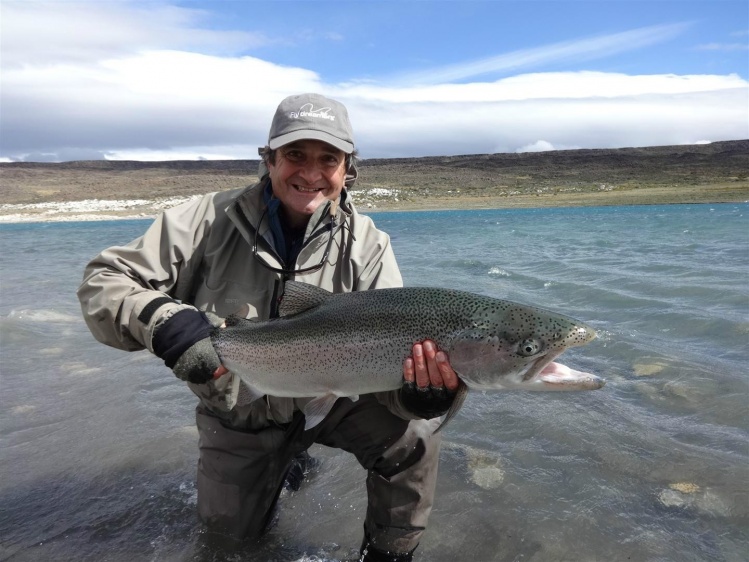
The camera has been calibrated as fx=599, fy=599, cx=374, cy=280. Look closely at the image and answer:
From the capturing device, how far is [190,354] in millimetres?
2912

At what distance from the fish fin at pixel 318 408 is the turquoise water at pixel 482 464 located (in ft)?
3.18

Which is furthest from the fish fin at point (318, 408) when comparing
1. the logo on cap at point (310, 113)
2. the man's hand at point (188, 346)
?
the logo on cap at point (310, 113)

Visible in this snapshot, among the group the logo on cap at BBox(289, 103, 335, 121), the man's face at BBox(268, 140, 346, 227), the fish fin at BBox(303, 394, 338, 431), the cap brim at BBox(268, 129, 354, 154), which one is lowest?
the fish fin at BBox(303, 394, 338, 431)

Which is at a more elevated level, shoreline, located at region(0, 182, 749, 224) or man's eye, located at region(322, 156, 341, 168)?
man's eye, located at region(322, 156, 341, 168)

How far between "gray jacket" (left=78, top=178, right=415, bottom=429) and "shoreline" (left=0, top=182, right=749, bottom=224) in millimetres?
46789

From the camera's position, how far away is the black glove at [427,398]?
2.82m

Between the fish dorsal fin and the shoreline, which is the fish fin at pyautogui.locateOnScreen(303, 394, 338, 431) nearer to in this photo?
the fish dorsal fin

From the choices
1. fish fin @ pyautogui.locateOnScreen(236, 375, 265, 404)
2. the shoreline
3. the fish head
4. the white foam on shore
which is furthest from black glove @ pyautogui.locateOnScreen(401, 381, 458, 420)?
the shoreline

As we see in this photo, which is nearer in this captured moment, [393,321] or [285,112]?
[393,321]

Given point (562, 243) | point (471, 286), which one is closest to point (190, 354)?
point (471, 286)

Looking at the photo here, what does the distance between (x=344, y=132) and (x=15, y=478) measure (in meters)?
3.37

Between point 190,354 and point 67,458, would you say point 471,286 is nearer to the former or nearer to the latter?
point 67,458

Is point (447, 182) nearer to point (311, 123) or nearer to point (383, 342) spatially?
point (311, 123)

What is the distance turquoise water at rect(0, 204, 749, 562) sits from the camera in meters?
3.53
